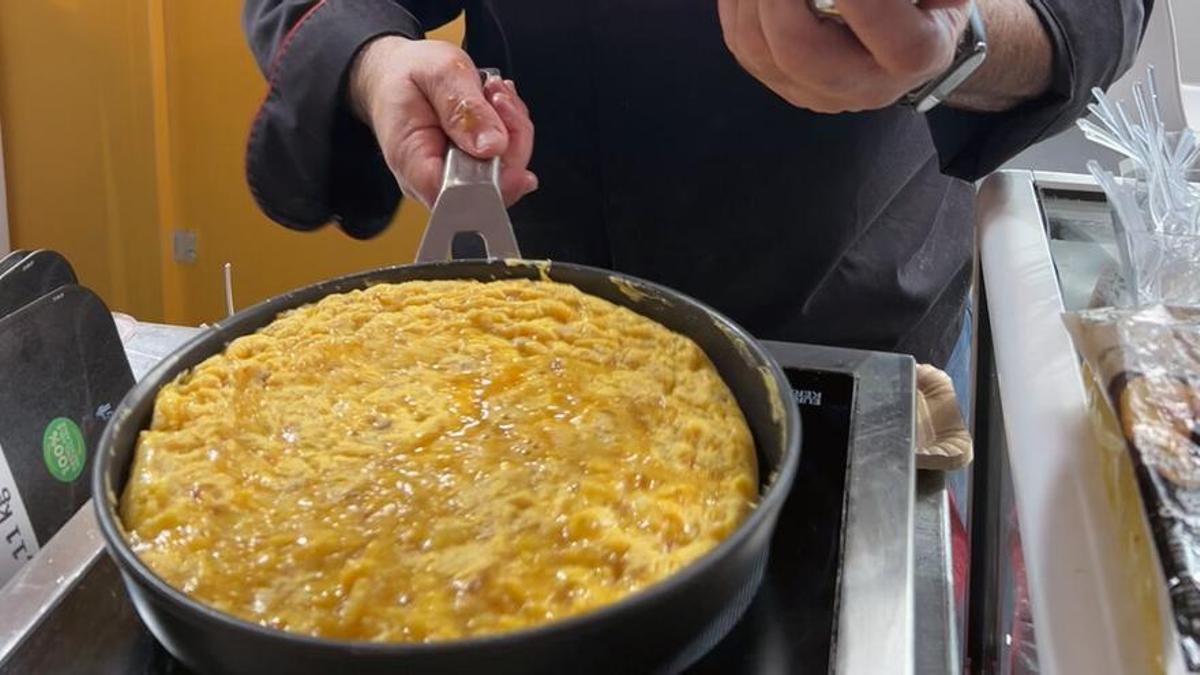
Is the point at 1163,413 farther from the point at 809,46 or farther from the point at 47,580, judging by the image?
the point at 47,580

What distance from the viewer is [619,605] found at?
0.44m

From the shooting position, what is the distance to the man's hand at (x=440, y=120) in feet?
2.63

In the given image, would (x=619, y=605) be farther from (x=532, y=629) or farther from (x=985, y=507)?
(x=985, y=507)

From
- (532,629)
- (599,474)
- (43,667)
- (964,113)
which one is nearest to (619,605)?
(532,629)

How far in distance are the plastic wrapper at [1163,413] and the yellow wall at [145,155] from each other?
1.78 m

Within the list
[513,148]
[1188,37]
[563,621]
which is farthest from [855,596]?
[1188,37]

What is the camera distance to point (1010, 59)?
850 mm

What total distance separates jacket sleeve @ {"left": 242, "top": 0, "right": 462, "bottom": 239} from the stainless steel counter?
43cm

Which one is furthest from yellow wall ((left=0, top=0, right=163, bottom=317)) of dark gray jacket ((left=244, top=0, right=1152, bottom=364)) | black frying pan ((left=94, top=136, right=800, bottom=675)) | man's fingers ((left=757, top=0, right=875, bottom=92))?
man's fingers ((left=757, top=0, right=875, bottom=92))

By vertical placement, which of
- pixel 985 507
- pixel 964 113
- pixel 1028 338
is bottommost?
pixel 985 507

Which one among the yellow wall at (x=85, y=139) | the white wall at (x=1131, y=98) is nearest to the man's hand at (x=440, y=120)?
the white wall at (x=1131, y=98)

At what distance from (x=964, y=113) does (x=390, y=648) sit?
0.69m

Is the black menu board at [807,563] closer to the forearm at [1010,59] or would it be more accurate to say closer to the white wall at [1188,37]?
the forearm at [1010,59]

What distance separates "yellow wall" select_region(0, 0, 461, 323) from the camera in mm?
2258
